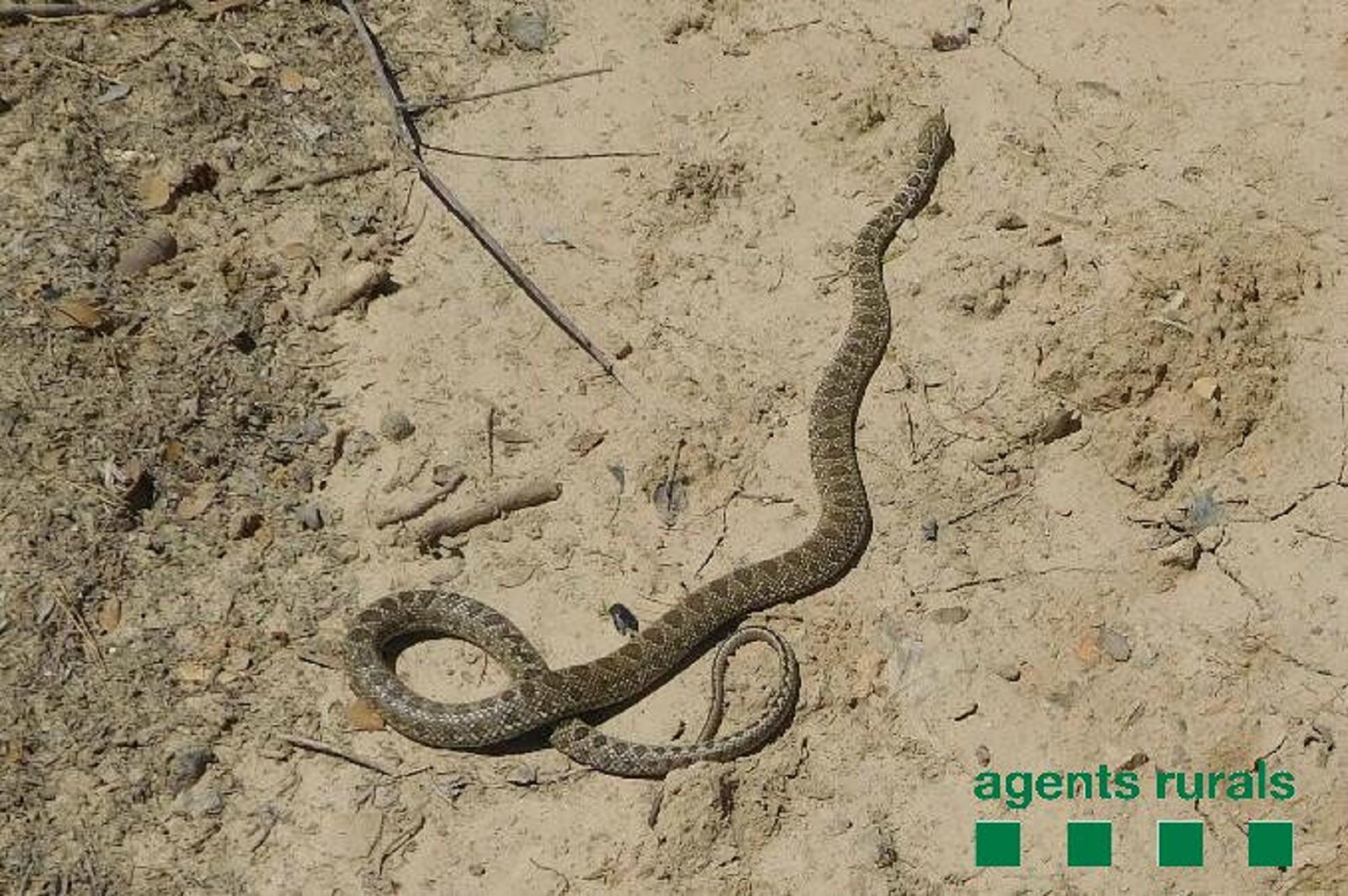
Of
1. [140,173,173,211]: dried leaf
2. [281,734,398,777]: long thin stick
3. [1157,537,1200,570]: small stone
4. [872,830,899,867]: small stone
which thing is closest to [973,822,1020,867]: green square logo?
[872,830,899,867]: small stone

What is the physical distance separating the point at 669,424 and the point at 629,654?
1.65 metres

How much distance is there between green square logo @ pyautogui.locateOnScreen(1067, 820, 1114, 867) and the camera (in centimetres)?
700

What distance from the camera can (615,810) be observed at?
22.8ft

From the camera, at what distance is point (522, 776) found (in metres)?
7.05

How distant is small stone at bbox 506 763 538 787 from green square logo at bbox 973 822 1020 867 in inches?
87.2

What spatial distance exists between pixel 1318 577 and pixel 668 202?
458 centimetres

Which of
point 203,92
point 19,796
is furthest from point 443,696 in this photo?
point 203,92

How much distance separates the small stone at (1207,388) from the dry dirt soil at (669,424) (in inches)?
0.6

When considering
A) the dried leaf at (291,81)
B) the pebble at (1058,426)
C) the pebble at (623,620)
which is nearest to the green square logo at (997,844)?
the pebble at (623,620)

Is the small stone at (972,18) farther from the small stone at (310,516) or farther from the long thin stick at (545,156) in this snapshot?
the small stone at (310,516)

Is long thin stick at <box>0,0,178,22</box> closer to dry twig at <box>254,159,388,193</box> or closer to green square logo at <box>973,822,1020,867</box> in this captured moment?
dry twig at <box>254,159,388,193</box>

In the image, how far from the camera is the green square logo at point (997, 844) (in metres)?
6.99

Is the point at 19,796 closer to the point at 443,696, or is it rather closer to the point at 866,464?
the point at 443,696

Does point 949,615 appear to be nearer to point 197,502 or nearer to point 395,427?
point 395,427
